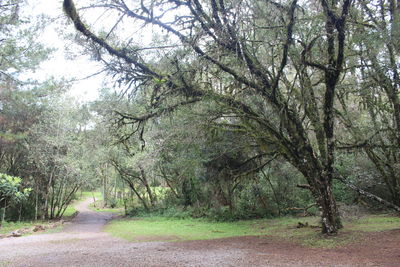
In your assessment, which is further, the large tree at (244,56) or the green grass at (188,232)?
the green grass at (188,232)

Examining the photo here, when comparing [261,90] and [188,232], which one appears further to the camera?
[188,232]

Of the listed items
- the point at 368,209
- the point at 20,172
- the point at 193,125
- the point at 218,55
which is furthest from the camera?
the point at 20,172

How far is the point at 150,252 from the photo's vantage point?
303 inches

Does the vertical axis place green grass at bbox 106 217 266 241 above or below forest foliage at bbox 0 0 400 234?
below

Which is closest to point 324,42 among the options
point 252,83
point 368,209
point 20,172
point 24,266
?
point 252,83

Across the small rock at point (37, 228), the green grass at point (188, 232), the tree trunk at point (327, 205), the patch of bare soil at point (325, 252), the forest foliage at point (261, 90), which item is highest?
the forest foliage at point (261, 90)

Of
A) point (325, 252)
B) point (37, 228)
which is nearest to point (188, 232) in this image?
point (325, 252)

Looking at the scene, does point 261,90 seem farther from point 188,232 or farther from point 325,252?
point 188,232

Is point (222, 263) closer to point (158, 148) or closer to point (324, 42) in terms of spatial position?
point (324, 42)

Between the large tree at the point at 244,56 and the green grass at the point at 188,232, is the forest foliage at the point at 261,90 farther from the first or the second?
the green grass at the point at 188,232

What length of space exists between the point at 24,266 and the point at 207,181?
9.15 metres

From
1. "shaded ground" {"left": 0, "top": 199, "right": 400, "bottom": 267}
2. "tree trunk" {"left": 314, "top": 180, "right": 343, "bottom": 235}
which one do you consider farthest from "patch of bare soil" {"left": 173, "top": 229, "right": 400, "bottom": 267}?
"tree trunk" {"left": 314, "top": 180, "right": 343, "bottom": 235}

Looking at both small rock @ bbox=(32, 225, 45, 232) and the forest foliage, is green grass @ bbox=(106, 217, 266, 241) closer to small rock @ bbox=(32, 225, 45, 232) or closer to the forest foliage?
the forest foliage

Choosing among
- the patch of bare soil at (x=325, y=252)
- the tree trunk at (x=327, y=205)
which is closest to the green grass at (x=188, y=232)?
the patch of bare soil at (x=325, y=252)
